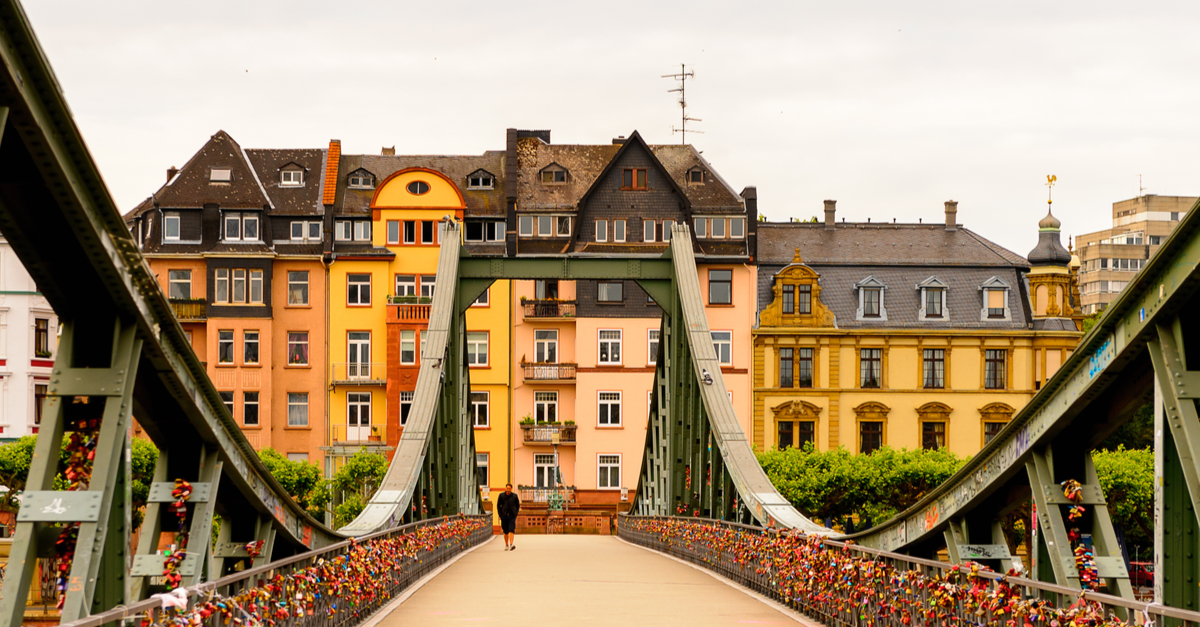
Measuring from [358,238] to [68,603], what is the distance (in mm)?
47525

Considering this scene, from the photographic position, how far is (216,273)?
5291cm

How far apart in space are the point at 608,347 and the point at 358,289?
9.27 metres

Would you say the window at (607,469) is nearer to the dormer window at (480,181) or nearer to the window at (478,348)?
the window at (478,348)

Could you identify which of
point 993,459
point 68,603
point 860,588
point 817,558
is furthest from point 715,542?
point 68,603

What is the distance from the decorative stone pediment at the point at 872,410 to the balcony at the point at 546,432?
10336 mm

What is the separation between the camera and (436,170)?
55062mm

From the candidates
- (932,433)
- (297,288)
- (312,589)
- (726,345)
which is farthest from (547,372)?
(312,589)

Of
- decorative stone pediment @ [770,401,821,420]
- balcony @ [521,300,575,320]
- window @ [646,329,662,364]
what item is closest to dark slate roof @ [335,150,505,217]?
balcony @ [521,300,575,320]

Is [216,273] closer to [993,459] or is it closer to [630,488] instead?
[630,488]

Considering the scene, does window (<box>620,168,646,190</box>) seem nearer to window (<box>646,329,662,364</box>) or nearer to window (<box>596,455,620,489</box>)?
window (<box>646,329,662,364</box>)

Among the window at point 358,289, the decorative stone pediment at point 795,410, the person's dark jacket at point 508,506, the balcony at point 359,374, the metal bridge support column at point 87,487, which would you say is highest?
the window at point 358,289

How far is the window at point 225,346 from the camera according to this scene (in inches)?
2083

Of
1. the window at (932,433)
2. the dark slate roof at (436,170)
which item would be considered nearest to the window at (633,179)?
the dark slate roof at (436,170)

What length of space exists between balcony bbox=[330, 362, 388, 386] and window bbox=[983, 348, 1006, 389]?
854 inches
